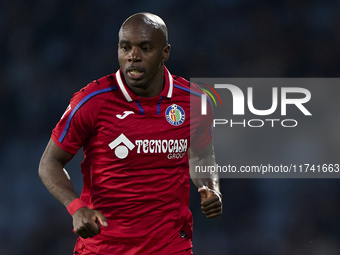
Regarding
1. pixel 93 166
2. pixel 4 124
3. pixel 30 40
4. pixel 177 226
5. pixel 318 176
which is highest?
pixel 30 40

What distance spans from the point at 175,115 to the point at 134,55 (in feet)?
1.34

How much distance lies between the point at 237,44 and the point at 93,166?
2.76 meters

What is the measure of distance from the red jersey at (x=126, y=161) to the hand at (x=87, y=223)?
1.07 feet

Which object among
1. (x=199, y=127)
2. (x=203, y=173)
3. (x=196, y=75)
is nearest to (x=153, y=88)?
(x=199, y=127)

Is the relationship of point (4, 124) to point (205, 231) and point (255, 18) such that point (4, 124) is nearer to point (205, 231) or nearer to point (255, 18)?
point (205, 231)

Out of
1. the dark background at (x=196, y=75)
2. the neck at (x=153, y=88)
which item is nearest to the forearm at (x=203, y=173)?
the neck at (x=153, y=88)

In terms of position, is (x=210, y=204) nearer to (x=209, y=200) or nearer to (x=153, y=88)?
(x=209, y=200)

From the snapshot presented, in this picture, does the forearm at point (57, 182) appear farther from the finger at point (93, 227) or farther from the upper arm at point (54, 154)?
the finger at point (93, 227)

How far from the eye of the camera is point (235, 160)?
200 inches

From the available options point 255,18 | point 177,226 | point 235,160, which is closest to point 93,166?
point 177,226

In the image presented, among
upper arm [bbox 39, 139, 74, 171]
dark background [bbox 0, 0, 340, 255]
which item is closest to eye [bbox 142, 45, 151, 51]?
upper arm [bbox 39, 139, 74, 171]

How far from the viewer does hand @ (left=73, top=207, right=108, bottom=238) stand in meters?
2.38

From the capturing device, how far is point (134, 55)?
2.65m

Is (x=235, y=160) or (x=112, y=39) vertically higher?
(x=112, y=39)
